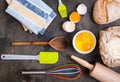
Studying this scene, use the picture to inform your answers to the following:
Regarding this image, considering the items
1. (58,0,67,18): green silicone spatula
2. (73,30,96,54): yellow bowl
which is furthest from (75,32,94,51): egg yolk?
(58,0,67,18): green silicone spatula

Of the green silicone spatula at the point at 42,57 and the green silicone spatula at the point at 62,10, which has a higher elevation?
the green silicone spatula at the point at 62,10

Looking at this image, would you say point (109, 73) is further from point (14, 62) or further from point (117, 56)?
point (14, 62)

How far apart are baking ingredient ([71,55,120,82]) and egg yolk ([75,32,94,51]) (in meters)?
0.05

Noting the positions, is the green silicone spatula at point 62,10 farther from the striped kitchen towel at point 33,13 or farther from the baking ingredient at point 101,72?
the baking ingredient at point 101,72

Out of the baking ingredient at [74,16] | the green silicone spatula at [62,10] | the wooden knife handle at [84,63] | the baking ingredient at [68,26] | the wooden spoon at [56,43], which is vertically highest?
the green silicone spatula at [62,10]

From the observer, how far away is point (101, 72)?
40.1 inches

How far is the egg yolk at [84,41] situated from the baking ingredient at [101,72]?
5 cm

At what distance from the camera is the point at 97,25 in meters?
1.08

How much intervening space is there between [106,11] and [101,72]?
23cm

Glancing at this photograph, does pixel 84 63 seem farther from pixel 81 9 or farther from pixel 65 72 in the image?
pixel 81 9

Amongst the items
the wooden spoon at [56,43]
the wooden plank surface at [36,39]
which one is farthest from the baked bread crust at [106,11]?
the wooden spoon at [56,43]

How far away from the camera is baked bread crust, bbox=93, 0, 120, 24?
103 cm

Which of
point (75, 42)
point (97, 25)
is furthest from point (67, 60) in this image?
point (97, 25)

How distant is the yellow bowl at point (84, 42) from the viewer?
1.05 metres
